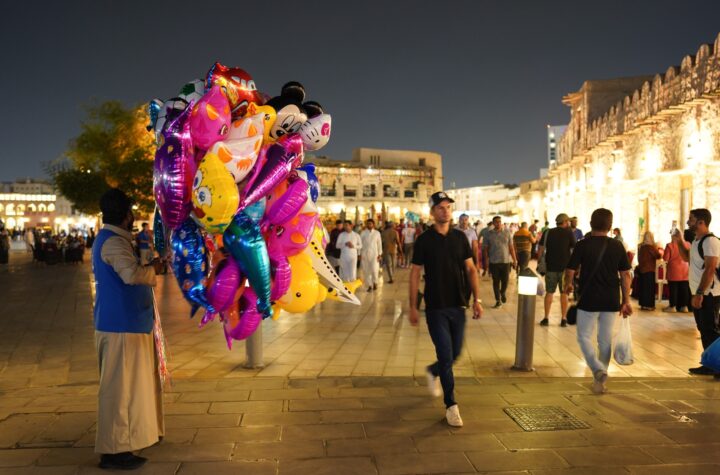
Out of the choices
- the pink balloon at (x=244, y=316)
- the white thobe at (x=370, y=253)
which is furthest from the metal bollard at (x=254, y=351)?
the white thobe at (x=370, y=253)

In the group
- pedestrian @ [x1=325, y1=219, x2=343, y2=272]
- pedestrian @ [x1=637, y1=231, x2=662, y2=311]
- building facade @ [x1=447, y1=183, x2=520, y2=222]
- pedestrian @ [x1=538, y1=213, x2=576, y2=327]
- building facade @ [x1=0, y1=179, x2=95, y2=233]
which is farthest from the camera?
building facade @ [x1=0, y1=179, x2=95, y2=233]

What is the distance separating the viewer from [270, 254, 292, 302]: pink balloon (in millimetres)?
3838

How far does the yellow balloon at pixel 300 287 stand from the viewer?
4.00m

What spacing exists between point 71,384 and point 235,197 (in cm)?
390

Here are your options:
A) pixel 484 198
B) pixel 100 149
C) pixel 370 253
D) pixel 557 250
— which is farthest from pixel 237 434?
pixel 484 198

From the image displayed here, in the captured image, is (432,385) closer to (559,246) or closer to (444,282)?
(444,282)

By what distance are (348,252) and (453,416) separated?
8.62 m

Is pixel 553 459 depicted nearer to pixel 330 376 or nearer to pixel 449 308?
pixel 449 308

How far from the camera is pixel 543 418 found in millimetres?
Result: 4609

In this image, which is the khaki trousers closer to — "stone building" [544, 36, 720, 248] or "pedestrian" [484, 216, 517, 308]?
"pedestrian" [484, 216, 517, 308]

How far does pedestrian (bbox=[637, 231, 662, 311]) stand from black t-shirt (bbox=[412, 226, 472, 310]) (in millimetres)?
7537

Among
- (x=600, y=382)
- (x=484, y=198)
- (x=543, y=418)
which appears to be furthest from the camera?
(x=484, y=198)

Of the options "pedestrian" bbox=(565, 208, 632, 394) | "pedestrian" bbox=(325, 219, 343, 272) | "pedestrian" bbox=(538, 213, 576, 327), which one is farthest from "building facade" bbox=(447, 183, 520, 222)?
"pedestrian" bbox=(565, 208, 632, 394)

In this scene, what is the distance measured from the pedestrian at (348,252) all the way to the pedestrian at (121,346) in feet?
29.8
